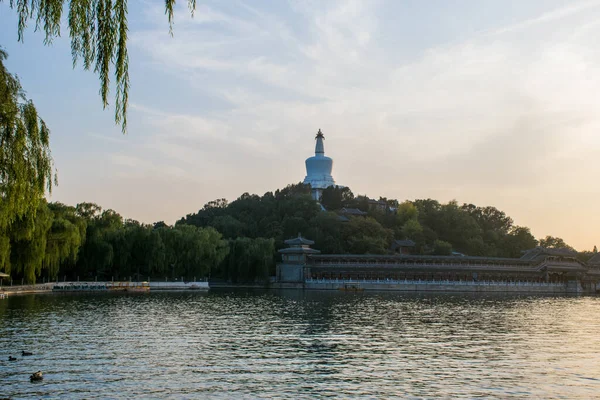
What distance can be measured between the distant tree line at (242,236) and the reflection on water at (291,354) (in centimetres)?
→ 690

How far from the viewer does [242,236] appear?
84.5 m

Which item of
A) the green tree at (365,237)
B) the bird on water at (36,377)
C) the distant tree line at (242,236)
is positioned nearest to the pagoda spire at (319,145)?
the distant tree line at (242,236)

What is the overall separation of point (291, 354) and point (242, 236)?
6368cm

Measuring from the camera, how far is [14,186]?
12.9 m

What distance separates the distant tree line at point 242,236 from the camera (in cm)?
4824

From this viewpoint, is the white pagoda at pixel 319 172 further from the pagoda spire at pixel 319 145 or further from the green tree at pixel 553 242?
the green tree at pixel 553 242

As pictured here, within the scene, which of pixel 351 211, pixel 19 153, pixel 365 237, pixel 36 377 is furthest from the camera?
pixel 351 211

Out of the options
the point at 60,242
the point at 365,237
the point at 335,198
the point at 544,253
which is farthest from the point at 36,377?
the point at 335,198

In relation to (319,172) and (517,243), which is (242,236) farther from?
(517,243)

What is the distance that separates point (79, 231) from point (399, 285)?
3694 centimetres

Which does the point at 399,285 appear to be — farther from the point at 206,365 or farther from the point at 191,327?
the point at 206,365

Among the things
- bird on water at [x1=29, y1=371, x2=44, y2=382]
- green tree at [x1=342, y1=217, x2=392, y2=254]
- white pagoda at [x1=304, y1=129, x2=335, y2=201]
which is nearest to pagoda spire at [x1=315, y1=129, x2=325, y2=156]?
white pagoda at [x1=304, y1=129, x2=335, y2=201]

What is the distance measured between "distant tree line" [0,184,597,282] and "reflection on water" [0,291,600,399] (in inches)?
272

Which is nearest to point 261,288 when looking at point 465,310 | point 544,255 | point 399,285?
point 399,285
